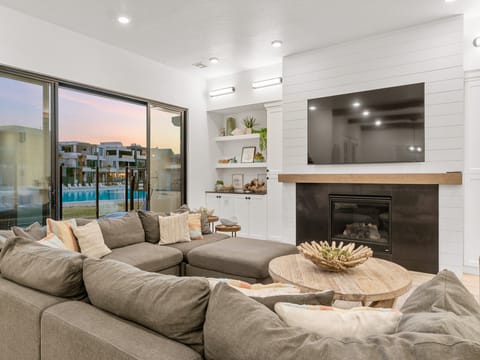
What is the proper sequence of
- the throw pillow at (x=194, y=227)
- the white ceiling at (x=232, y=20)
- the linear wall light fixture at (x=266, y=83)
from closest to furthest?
the white ceiling at (x=232, y=20) < the throw pillow at (x=194, y=227) < the linear wall light fixture at (x=266, y=83)

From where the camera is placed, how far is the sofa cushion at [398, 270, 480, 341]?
0.77 meters

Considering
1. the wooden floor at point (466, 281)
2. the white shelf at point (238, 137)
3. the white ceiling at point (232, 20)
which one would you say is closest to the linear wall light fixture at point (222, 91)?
the white shelf at point (238, 137)

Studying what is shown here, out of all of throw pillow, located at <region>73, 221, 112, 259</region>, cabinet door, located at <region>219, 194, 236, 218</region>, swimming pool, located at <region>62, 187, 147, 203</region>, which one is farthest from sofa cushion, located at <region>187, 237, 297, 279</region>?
cabinet door, located at <region>219, 194, 236, 218</region>

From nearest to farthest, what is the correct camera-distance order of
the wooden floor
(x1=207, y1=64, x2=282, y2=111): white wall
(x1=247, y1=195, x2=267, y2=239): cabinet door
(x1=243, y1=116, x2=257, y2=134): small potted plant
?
the wooden floor, (x1=207, y1=64, x2=282, y2=111): white wall, (x1=247, y1=195, x2=267, y2=239): cabinet door, (x1=243, y1=116, x2=257, y2=134): small potted plant

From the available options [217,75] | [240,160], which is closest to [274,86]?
[217,75]

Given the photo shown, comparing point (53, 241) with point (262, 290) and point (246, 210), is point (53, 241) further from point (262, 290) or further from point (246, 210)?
point (246, 210)

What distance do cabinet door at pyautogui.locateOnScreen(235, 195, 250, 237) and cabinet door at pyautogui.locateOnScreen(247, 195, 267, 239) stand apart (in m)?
0.06

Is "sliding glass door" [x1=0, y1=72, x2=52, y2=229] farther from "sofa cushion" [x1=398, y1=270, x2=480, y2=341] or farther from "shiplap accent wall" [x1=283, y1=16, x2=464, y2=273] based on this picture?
"sofa cushion" [x1=398, y1=270, x2=480, y2=341]

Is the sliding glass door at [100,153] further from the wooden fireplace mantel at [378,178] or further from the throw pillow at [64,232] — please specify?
the wooden fireplace mantel at [378,178]

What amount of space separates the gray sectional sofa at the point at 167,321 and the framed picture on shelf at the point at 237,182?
4.54m

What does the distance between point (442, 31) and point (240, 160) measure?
3.58m

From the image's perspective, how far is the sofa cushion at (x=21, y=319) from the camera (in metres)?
1.30

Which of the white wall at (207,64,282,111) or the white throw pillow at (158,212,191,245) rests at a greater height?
the white wall at (207,64,282,111)

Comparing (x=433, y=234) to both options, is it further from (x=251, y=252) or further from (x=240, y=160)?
(x=240, y=160)
